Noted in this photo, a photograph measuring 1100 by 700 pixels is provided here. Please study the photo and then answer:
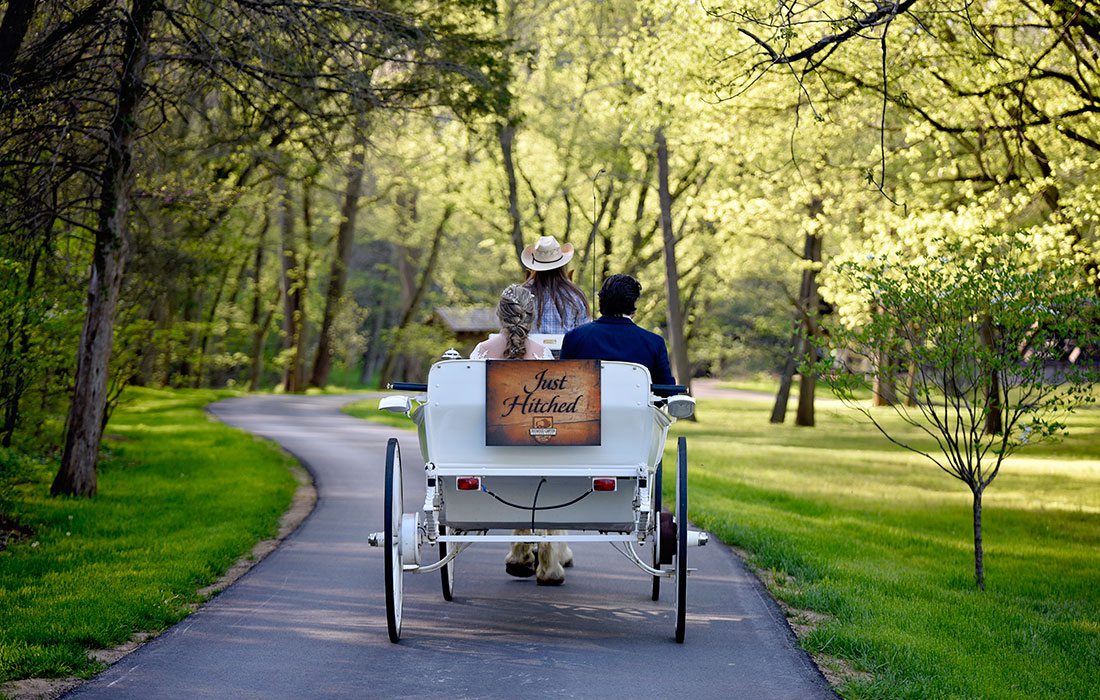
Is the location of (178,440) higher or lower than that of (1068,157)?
lower

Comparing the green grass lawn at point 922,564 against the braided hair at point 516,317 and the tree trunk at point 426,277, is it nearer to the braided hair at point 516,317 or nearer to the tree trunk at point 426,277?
the braided hair at point 516,317

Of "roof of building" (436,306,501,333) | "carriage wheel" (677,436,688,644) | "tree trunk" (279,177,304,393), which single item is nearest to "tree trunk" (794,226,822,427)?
"tree trunk" (279,177,304,393)

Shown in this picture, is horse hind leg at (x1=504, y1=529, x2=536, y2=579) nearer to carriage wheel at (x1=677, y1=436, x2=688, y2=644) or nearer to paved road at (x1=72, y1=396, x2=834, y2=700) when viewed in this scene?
paved road at (x1=72, y1=396, x2=834, y2=700)

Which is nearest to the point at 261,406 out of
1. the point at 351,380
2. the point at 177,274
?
the point at 177,274

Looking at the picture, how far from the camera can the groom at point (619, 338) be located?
799cm

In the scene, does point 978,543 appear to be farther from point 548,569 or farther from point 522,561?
point 522,561

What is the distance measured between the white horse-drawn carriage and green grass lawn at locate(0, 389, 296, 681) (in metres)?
1.72

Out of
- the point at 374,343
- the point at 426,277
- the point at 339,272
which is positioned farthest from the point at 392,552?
the point at 374,343

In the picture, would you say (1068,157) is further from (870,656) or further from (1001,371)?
(870,656)

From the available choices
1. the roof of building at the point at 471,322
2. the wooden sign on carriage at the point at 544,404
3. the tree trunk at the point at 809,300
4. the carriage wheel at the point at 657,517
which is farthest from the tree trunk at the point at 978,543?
the roof of building at the point at 471,322

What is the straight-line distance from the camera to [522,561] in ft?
30.1

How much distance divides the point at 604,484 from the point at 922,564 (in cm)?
579

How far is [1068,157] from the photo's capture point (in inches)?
701

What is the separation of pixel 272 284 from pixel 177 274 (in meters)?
40.9
